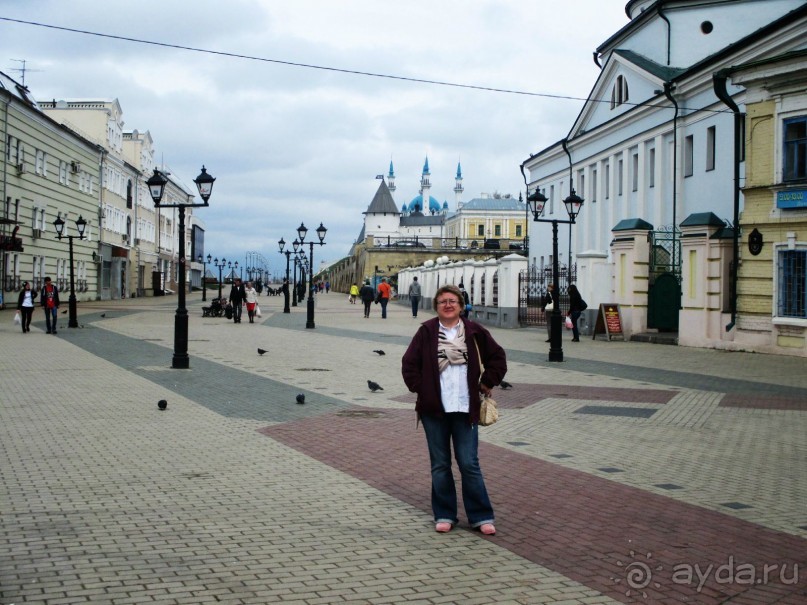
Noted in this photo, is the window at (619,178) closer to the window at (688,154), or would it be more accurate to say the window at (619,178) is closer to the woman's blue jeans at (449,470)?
the window at (688,154)

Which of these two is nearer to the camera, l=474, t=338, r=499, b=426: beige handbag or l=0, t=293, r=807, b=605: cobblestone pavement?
l=0, t=293, r=807, b=605: cobblestone pavement

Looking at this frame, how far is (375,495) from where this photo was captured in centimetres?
742

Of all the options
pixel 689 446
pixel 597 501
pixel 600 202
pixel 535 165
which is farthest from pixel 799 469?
pixel 535 165

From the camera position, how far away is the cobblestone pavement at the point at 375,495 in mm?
5277

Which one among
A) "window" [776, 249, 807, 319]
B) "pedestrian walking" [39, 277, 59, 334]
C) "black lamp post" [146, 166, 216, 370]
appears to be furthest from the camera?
"pedestrian walking" [39, 277, 59, 334]

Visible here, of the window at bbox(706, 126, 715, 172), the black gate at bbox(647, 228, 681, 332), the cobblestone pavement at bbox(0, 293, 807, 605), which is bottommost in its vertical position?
the cobblestone pavement at bbox(0, 293, 807, 605)

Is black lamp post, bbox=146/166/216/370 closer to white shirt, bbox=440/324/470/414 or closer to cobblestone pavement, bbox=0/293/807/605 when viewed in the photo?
cobblestone pavement, bbox=0/293/807/605

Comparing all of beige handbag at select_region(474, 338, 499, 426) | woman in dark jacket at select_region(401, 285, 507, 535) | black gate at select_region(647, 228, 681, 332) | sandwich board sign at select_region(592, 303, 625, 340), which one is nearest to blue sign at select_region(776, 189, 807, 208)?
black gate at select_region(647, 228, 681, 332)

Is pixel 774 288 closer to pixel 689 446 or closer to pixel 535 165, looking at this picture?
pixel 689 446

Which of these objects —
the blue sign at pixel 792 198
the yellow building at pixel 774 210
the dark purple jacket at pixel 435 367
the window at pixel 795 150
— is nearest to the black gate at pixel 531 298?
the yellow building at pixel 774 210

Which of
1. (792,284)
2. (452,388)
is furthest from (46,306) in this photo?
(452,388)

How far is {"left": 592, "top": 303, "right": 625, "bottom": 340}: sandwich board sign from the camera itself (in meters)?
27.4

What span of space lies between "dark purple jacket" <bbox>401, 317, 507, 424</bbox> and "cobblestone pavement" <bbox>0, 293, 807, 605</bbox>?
901mm

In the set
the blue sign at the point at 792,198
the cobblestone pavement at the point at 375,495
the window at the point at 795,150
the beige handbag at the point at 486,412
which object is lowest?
the cobblestone pavement at the point at 375,495
